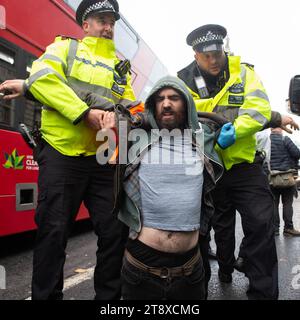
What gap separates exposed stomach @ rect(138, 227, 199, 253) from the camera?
1908 millimetres

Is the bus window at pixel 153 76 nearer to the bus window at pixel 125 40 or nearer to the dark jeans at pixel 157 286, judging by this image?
the bus window at pixel 125 40

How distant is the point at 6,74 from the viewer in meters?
3.90

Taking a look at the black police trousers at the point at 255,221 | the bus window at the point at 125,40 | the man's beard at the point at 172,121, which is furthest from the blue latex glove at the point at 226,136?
the bus window at the point at 125,40

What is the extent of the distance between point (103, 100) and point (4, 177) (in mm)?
2034

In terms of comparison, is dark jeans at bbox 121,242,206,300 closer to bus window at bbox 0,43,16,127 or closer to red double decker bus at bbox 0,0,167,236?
red double decker bus at bbox 0,0,167,236

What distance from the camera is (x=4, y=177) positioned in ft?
12.5

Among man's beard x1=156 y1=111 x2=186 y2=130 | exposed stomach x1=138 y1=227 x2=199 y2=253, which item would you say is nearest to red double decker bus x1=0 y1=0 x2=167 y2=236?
man's beard x1=156 y1=111 x2=186 y2=130

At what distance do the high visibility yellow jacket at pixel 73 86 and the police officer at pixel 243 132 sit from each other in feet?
2.24

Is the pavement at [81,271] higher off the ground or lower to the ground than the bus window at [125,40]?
lower

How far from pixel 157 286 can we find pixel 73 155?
97 centimetres

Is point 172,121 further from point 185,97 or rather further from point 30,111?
point 30,111

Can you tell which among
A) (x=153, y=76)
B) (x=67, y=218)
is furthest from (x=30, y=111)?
(x=153, y=76)

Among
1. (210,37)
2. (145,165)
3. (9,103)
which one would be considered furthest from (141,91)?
(145,165)

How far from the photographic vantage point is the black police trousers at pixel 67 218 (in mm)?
2229
